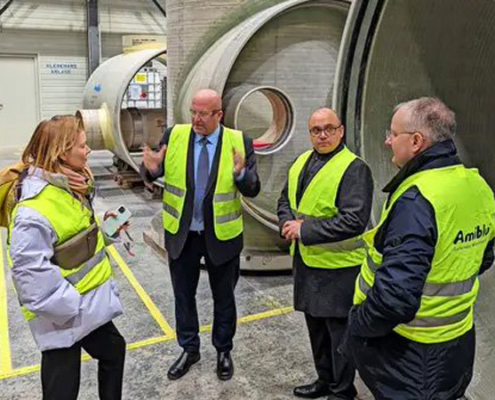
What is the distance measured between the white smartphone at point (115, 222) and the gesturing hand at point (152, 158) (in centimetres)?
57

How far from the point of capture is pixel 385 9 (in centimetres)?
294

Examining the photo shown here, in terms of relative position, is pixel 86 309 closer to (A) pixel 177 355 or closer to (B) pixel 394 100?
(A) pixel 177 355

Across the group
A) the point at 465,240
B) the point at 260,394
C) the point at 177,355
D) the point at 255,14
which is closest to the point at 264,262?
the point at 177,355

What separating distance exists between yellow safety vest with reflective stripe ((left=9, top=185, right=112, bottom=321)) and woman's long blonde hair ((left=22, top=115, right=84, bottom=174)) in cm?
10

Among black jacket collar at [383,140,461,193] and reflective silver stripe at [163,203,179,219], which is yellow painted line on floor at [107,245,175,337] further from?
black jacket collar at [383,140,461,193]

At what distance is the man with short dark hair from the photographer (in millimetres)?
1632

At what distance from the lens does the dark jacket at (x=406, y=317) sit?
1618 mm

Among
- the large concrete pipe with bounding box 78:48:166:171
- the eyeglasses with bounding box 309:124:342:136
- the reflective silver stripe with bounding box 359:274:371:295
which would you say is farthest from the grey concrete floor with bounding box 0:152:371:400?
the large concrete pipe with bounding box 78:48:166:171

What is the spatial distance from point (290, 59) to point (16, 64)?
9525mm

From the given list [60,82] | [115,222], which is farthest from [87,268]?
[60,82]

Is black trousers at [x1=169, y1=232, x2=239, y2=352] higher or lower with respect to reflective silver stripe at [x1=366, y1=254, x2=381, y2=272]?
lower

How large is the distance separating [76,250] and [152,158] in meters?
0.99

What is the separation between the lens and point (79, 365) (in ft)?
7.04

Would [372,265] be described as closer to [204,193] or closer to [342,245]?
[342,245]
